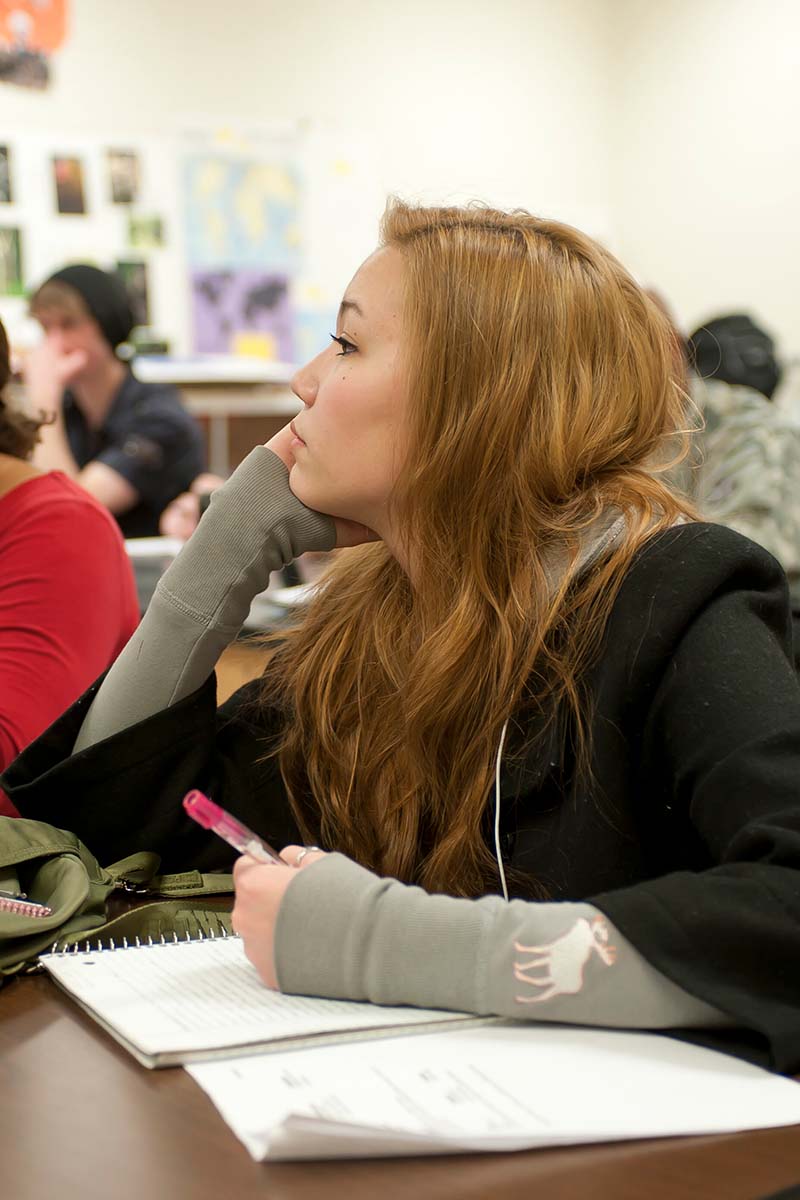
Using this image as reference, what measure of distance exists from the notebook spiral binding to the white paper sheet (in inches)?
8.3

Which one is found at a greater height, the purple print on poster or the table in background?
the purple print on poster

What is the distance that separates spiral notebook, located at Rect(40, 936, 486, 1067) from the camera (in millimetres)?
680

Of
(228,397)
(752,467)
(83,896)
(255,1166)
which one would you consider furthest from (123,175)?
(255,1166)

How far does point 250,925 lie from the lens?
2.49ft

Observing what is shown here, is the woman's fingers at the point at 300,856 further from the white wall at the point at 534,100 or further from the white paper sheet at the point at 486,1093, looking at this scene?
the white wall at the point at 534,100

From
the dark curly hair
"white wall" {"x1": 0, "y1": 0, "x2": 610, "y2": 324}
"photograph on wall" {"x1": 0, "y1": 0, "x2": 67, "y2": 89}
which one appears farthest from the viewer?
"white wall" {"x1": 0, "y1": 0, "x2": 610, "y2": 324}

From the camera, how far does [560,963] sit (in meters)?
0.70

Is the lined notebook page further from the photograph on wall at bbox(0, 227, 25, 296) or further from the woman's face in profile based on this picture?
the photograph on wall at bbox(0, 227, 25, 296)

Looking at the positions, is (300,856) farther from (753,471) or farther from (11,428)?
(753,471)

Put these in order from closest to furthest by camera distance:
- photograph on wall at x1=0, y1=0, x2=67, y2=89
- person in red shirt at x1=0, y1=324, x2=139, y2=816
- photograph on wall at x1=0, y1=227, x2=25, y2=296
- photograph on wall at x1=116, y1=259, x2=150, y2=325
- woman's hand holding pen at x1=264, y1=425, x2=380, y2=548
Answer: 1. woman's hand holding pen at x1=264, y1=425, x2=380, y2=548
2. person in red shirt at x1=0, y1=324, x2=139, y2=816
3. photograph on wall at x1=0, y1=0, x2=67, y2=89
4. photograph on wall at x1=0, y1=227, x2=25, y2=296
5. photograph on wall at x1=116, y1=259, x2=150, y2=325

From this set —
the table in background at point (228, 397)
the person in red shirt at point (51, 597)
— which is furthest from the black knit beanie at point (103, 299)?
the person in red shirt at point (51, 597)

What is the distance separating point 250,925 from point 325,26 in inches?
197

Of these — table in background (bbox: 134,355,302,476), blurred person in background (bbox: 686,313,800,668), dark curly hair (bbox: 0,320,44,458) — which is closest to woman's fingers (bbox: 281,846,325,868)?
dark curly hair (bbox: 0,320,44,458)

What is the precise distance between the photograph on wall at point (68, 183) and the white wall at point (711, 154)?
229cm
